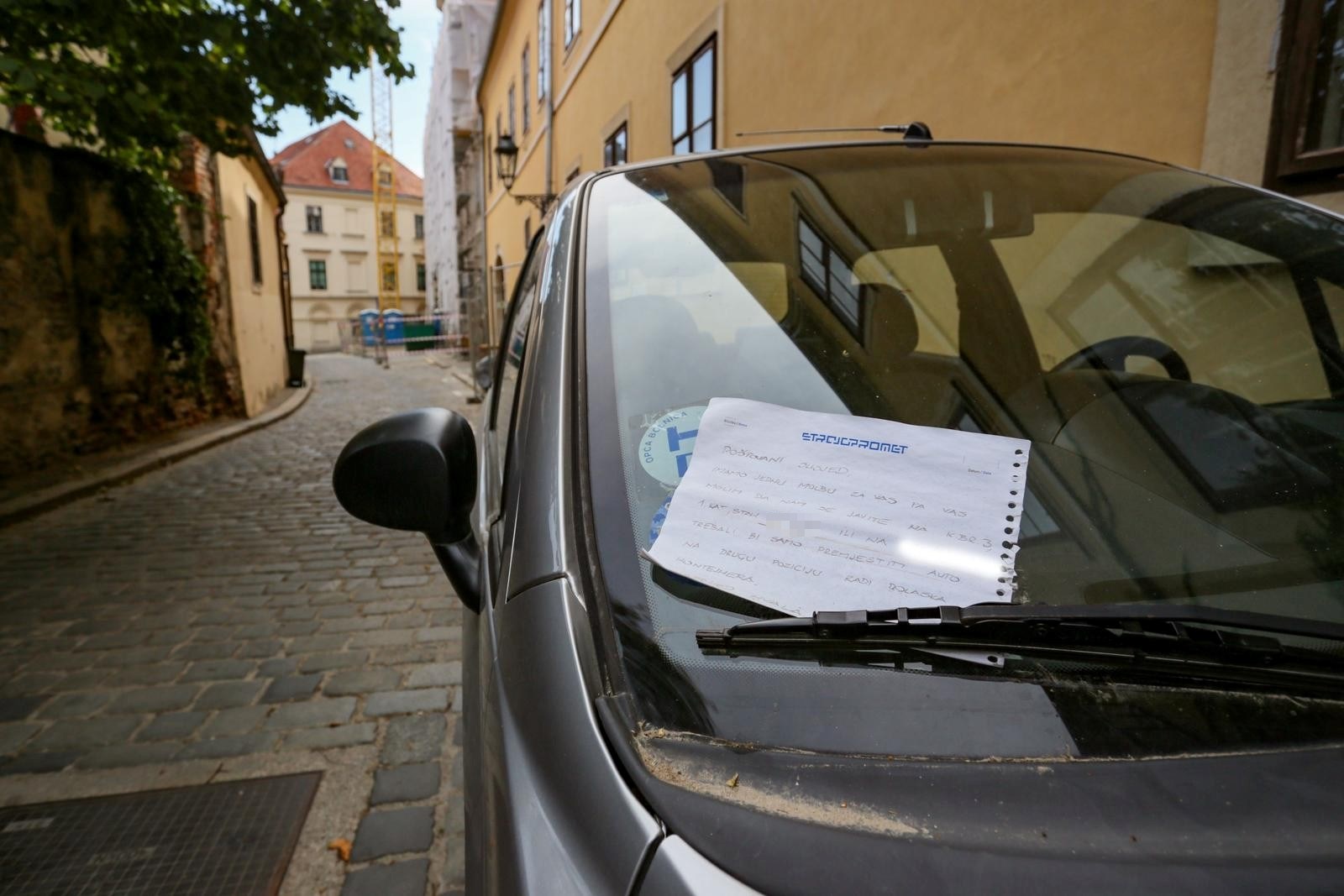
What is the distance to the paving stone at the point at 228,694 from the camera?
114 inches

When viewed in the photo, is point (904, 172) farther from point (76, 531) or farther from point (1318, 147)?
point (76, 531)

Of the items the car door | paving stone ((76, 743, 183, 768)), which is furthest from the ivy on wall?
the car door

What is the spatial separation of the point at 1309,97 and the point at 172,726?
181 inches

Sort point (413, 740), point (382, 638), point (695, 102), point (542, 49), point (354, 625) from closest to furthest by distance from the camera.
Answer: point (413, 740) < point (382, 638) < point (354, 625) < point (695, 102) < point (542, 49)

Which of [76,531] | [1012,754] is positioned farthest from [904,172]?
[76,531]

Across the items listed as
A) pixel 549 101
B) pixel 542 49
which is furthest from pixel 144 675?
pixel 542 49

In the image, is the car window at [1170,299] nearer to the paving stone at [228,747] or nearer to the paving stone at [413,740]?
the paving stone at [413,740]

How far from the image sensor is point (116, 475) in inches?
261

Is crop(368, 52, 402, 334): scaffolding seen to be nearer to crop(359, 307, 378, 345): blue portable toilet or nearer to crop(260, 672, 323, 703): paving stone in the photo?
crop(359, 307, 378, 345): blue portable toilet

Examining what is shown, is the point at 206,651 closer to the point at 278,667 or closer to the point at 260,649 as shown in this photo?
the point at 260,649

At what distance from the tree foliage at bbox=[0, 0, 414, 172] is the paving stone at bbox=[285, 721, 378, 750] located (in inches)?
165

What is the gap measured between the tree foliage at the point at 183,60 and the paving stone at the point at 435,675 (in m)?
4.13

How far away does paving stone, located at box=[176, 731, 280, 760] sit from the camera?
2.57 metres

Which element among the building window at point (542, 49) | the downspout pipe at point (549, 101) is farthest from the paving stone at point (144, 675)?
the building window at point (542, 49)
